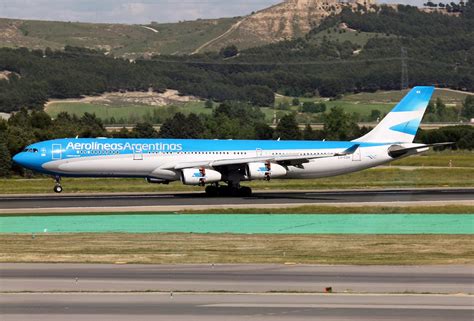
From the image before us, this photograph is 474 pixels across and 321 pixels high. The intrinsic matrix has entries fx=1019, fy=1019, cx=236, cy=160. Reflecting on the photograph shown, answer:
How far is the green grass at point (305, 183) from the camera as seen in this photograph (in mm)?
61250

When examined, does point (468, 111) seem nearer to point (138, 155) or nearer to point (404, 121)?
point (404, 121)

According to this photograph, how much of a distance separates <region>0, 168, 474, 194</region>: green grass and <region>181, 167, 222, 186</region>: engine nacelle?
5.91 meters

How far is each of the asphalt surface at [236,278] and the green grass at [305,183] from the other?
3321 cm

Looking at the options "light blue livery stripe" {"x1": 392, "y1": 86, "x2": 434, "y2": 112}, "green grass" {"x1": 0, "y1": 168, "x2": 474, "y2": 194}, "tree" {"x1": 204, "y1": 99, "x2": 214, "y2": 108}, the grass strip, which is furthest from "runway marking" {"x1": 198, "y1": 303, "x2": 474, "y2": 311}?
"tree" {"x1": 204, "y1": 99, "x2": 214, "y2": 108}

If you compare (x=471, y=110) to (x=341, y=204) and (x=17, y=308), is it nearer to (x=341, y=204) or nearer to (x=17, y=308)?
(x=341, y=204)

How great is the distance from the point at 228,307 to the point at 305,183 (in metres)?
44.9

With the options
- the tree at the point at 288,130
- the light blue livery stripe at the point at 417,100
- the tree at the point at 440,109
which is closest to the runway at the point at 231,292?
the light blue livery stripe at the point at 417,100

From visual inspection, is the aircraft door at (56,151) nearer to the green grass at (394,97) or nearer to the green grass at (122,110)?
the green grass at (122,110)

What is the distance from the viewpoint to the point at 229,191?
5584cm

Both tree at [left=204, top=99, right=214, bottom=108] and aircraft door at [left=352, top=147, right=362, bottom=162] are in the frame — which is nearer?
aircraft door at [left=352, top=147, right=362, bottom=162]

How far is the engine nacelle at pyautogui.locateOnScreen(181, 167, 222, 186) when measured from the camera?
5372cm

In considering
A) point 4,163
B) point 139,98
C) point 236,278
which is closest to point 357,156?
point 4,163

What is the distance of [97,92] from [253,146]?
401 feet

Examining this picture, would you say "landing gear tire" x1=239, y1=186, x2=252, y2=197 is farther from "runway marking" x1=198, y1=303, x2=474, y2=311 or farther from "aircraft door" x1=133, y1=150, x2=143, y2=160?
"runway marking" x1=198, y1=303, x2=474, y2=311
